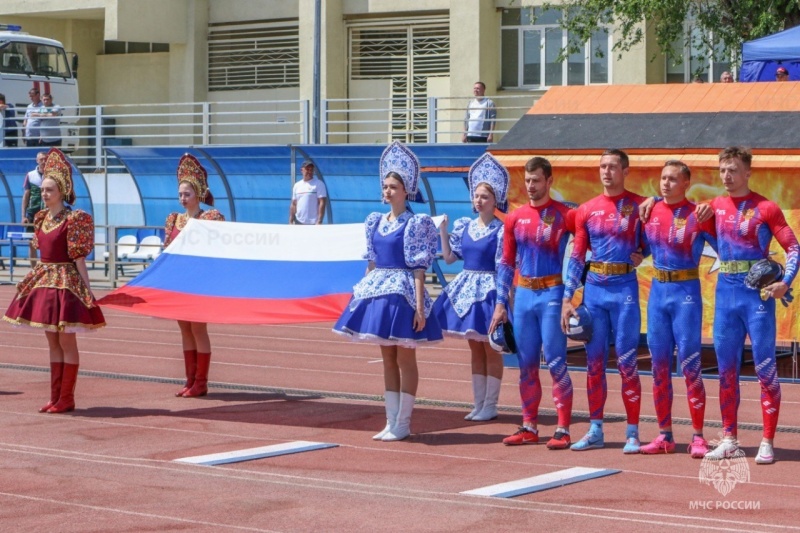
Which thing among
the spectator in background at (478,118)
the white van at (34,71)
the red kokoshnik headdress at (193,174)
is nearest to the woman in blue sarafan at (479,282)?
the red kokoshnik headdress at (193,174)

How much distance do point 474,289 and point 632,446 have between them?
216 cm

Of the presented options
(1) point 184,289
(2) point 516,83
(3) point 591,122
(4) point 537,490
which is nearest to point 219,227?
(1) point 184,289

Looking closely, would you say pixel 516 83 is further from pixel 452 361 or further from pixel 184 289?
pixel 184 289

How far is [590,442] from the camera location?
10.2m

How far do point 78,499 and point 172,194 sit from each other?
2029 cm

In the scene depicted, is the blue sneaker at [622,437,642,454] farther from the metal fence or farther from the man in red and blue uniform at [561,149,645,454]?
the metal fence

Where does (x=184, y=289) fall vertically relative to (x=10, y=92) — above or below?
below

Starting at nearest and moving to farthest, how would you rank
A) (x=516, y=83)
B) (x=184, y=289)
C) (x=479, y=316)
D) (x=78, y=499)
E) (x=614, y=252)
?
(x=78, y=499)
(x=614, y=252)
(x=479, y=316)
(x=184, y=289)
(x=516, y=83)

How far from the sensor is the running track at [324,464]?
7992mm

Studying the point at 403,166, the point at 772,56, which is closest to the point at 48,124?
the point at 772,56

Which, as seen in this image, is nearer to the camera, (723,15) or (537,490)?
(537,490)

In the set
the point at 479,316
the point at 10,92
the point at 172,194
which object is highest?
the point at 10,92

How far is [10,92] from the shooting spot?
35.7 meters

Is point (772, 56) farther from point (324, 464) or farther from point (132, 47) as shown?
point (132, 47)
